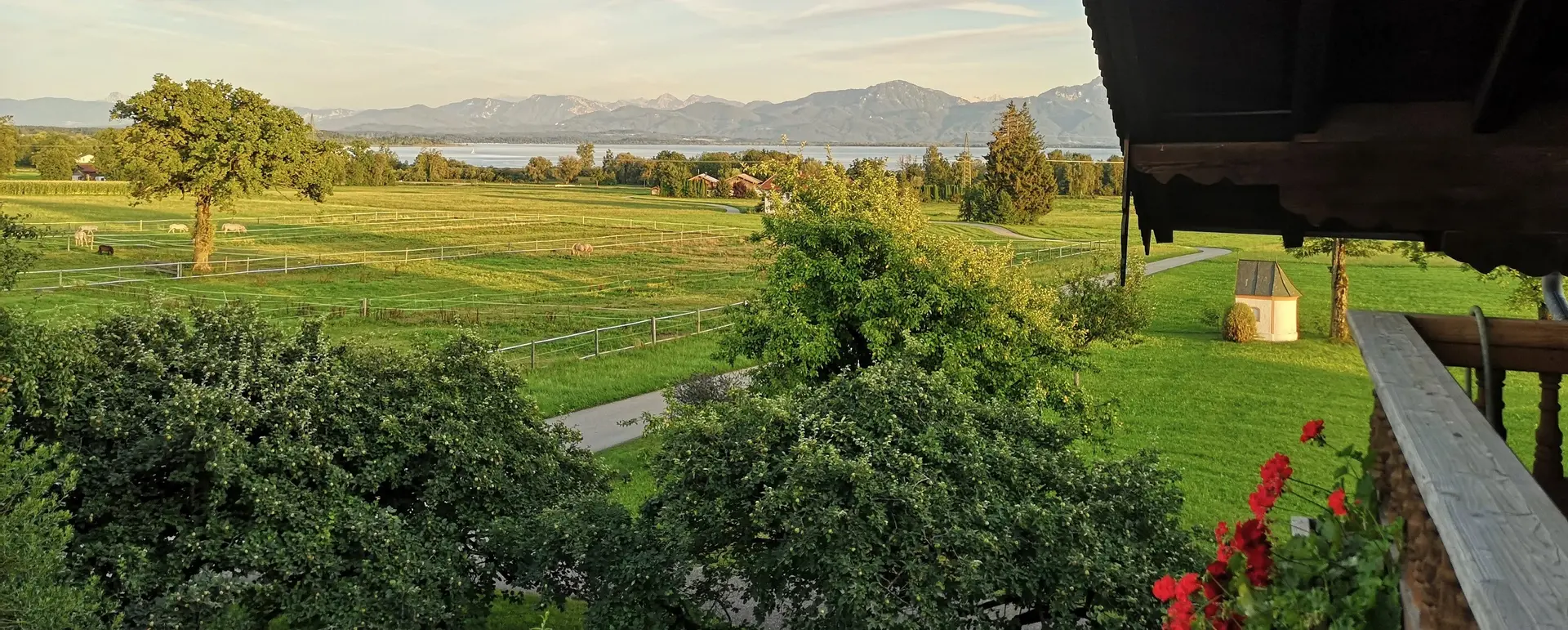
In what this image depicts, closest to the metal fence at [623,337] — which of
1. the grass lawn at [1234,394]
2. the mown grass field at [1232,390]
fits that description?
the mown grass field at [1232,390]

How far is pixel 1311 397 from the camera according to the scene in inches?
971

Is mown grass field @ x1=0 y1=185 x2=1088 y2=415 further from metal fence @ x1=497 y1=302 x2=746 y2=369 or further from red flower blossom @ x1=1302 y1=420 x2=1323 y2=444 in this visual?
red flower blossom @ x1=1302 y1=420 x2=1323 y2=444

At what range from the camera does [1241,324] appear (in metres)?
32.7

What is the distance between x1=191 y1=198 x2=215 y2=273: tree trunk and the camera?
42.0m

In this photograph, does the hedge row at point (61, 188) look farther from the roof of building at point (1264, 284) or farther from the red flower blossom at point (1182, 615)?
the red flower blossom at point (1182, 615)

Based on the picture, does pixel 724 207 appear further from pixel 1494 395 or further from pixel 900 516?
pixel 1494 395

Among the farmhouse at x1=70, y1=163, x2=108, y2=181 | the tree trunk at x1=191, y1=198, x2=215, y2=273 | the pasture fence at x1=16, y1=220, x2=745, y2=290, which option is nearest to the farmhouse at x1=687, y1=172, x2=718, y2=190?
the pasture fence at x1=16, y1=220, x2=745, y2=290

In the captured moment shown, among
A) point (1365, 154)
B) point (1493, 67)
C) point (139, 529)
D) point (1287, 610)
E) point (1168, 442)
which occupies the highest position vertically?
point (1493, 67)

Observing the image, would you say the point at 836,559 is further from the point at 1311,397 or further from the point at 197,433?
the point at 1311,397

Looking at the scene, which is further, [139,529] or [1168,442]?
[1168,442]

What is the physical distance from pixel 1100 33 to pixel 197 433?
830cm

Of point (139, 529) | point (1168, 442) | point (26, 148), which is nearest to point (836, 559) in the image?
point (139, 529)

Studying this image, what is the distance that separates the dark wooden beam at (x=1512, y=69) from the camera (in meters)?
2.50

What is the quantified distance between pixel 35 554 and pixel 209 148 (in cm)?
4067
